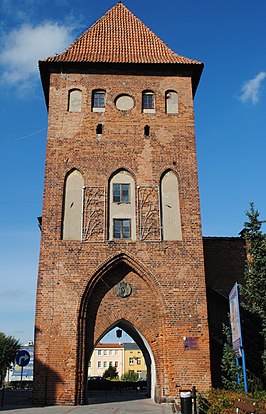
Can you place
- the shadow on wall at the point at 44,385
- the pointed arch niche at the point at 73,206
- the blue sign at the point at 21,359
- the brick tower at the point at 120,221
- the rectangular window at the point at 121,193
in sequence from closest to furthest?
the shadow on wall at the point at 44,385, the brick tower at the point at 120,221, the blue sign at the point at 21,359, the pointed arch niche at the point at 73,206, the rectangular window at the point at 121,193

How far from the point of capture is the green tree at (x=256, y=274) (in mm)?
13989

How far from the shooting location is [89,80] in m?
17.1

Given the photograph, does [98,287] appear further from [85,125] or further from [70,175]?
[85,125]

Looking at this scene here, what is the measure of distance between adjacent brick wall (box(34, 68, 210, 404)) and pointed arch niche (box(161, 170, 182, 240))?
24 cm

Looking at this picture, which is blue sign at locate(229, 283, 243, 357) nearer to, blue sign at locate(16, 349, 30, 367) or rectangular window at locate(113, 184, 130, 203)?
rectangular window at locate(113, 184, 130, 203)

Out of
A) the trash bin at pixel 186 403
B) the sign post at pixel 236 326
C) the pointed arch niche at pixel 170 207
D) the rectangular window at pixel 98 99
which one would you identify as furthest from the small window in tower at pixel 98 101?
the trash bin at pixel 186 403

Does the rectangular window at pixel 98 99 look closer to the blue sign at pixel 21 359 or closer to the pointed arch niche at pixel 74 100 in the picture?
the pointed arch niche at pixel 74 100

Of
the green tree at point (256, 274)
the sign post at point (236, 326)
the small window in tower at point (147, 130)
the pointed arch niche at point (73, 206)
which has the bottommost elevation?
the sign post at point (236, 326)

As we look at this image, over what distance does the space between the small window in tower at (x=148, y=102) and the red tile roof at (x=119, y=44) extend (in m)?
1.32

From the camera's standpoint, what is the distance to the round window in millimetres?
16906

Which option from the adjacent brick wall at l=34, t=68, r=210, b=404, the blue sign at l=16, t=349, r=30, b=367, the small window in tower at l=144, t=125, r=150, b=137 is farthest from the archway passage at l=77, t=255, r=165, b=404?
the small window in tower at l=144, t=125, r=150, b=137

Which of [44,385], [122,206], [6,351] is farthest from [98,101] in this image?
[6,351]

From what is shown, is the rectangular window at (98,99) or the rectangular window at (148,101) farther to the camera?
the rectangular window at (148,101)

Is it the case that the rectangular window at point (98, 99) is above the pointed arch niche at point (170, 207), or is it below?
above
